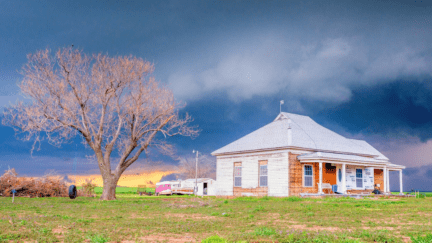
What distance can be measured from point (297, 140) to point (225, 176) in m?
8.54

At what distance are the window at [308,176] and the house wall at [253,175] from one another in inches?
82.9

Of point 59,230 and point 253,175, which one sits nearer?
point 59,230

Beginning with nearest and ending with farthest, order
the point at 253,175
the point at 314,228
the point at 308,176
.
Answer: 1. the point at 314,228
2. the point at 308,176
3. the point at 253,175

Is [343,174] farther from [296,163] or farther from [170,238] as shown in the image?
[170,238]

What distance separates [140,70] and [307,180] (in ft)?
57.0

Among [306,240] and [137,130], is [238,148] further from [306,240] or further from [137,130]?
[306,240]

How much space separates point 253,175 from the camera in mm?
33562

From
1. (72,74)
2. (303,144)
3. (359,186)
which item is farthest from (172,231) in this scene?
(359,186)

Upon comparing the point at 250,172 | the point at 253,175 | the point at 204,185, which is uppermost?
the point at 250,172

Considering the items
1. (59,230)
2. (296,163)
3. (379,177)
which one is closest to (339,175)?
(296,163)

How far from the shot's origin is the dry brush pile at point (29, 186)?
1258 inches

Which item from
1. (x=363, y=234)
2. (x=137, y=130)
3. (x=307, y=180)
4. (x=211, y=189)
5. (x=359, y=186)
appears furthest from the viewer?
(x=211, y=189)

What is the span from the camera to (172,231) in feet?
31.4

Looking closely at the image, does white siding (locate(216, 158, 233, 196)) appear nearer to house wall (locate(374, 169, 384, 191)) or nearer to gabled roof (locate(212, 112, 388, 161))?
gabled roof (locate(212, 112, 388, 161))
